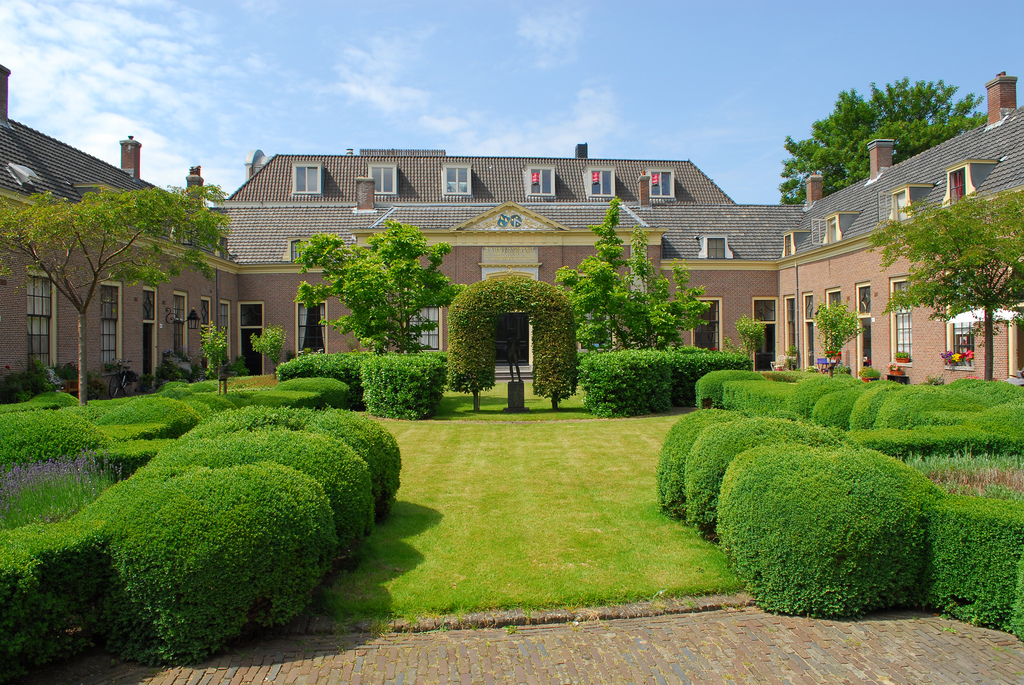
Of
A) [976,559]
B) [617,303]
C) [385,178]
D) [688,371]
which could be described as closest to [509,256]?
[385,178]

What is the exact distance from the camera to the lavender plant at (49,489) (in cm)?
458

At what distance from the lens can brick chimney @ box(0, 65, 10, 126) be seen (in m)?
16.9

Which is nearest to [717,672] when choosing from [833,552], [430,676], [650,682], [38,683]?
[650,682]

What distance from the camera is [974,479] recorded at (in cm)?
→ 562

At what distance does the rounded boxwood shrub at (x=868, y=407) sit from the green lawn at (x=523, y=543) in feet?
9.24

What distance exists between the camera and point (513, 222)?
88.2 feet

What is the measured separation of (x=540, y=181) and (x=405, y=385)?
76.7 ft

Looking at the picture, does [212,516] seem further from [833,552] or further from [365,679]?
[833,552]

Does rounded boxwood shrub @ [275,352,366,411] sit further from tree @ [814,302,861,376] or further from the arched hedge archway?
tree @ [814,302,861,376]

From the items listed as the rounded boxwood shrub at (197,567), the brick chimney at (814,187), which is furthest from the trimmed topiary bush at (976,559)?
the brick chimney at (814,187)

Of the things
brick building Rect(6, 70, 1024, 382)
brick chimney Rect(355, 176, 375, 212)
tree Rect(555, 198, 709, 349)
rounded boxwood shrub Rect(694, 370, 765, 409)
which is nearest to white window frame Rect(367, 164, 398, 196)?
brick building Rect(6, 70, 1024, 382)

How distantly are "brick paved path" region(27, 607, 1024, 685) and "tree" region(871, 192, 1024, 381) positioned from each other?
→ 9.28 m

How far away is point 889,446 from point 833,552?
282 cm

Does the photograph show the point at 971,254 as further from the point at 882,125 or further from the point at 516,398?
the point at 882,125
